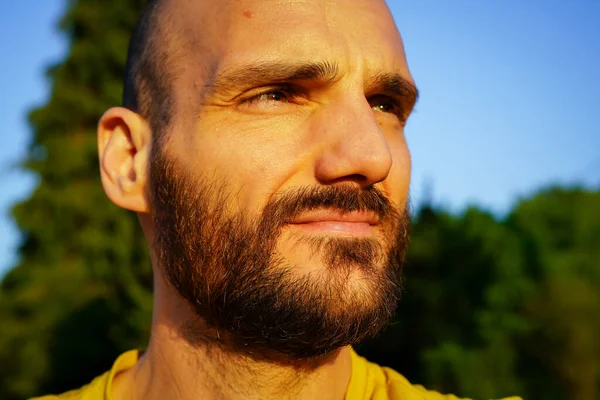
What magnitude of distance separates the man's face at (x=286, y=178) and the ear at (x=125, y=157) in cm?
16

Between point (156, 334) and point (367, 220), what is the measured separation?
3.40ft

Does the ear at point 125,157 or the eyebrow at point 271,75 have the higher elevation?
the eyebrow at point 271,75

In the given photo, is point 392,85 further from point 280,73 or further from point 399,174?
point 280,73

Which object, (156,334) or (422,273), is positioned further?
(422,273)

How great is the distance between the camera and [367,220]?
80.2 inches

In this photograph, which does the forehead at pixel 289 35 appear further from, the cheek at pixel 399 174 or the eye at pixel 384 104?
the cheek at pixel 399 174

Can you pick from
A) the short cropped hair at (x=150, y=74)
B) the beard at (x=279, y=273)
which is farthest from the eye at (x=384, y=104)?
the short cropped hair at (x=150, y=74)

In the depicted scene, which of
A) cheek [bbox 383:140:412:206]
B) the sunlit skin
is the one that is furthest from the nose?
cheek [bbox 383:140:412:206]

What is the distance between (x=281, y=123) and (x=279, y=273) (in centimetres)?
53

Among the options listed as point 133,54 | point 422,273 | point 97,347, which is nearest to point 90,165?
point 97,347

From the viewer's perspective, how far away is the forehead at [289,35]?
2.04 m

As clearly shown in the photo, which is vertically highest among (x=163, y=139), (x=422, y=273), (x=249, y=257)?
(x=163, y=139)

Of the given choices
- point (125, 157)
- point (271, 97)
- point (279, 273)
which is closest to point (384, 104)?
point (271, 97)

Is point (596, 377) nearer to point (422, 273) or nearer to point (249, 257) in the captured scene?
point (422, 273)
